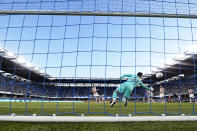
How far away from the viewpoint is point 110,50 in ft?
17.2

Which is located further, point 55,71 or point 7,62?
point 7,62

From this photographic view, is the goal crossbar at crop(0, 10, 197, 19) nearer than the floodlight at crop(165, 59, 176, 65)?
Yes

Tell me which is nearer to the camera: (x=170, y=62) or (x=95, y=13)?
(x=95, y=13)

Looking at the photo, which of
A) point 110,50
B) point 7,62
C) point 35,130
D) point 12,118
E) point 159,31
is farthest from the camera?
point 7,62

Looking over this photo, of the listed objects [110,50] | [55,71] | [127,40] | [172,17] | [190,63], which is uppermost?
[190,63]

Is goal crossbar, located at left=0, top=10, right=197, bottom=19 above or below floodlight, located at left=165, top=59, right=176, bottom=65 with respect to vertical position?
below

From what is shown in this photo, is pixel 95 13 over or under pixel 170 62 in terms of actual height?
under

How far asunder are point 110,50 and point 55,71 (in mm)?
1734

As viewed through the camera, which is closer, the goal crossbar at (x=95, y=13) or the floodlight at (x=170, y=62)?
the goal crossbar at (x=95, y=13)

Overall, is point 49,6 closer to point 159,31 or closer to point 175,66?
point 159,31

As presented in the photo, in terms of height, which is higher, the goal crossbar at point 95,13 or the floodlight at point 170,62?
the floodlight at point 170,62

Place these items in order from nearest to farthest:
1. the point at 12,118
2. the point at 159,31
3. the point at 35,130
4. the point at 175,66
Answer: the point at 35,130 → the point at 12,118 → the point at 159,31 → the point at 175,66

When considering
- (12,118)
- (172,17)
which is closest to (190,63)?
(172,17)

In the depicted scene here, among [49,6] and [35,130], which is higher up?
[49,6]
